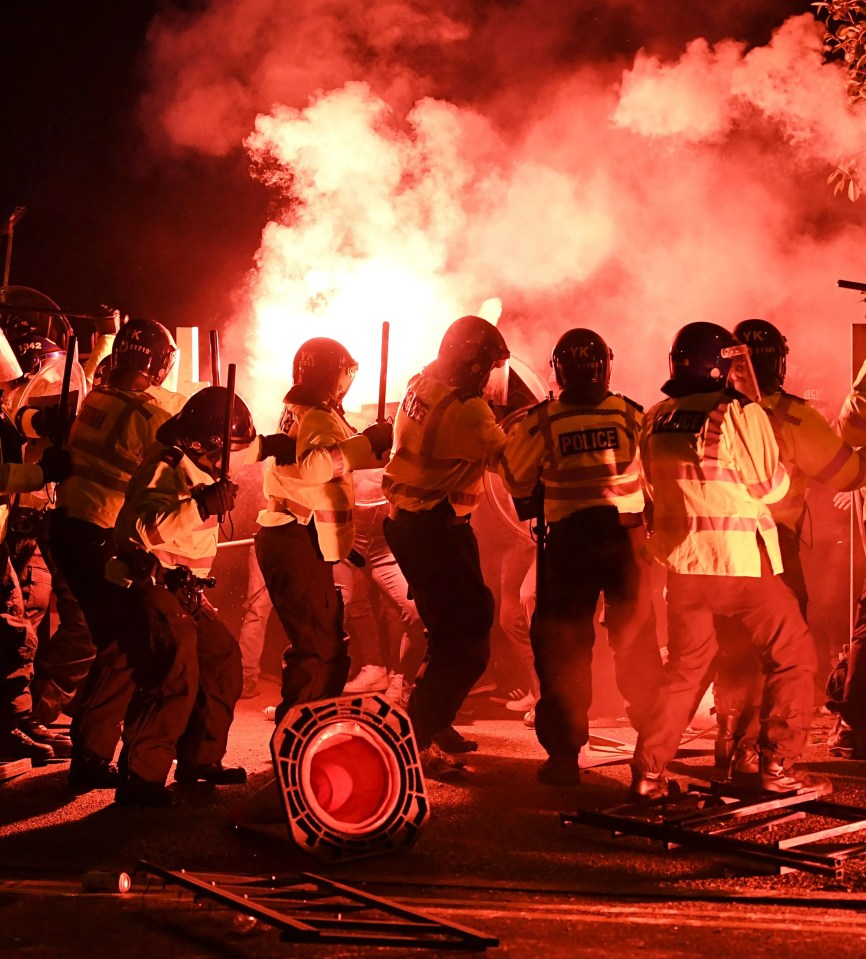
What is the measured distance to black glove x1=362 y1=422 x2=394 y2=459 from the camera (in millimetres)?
6629

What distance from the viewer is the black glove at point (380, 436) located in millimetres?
6629

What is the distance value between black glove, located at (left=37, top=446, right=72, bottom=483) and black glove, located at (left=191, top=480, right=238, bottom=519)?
36.3 inches

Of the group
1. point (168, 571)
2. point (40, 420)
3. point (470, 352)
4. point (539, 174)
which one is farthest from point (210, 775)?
point (539, 174)

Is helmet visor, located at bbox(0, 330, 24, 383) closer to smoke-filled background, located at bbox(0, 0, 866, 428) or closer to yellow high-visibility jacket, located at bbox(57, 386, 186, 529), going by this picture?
yellow high-visibility jacket, located at bbox(57, 386, 186, 529)

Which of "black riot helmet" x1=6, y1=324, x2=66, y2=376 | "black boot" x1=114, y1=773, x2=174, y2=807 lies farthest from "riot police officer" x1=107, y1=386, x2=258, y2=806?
"black riot helmet" x1=6, y1=324, x2=66, y2=376

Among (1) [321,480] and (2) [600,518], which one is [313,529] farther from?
(2) [600,518]

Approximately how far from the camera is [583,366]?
6.34 metres

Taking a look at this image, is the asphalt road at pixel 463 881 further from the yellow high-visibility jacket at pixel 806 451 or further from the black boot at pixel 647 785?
the yellow high-visibility jacket at pixel 806 451

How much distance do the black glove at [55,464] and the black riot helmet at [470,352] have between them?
1.89m

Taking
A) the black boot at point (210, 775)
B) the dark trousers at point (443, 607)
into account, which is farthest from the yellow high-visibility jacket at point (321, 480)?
the black boot at point (210, 775)

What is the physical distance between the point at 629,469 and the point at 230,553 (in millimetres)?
5445

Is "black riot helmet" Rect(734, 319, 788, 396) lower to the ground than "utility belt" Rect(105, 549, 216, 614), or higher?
higher

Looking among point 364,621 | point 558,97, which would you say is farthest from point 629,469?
point 558,97

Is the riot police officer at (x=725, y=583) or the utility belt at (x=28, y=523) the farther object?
the utility belt at (x=28, y=523)
